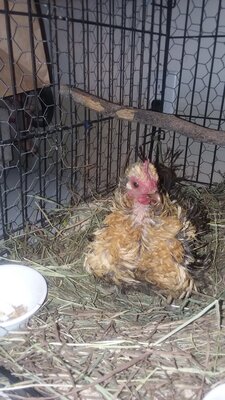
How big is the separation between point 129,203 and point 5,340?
16.9 inches

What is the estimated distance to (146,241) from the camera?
865mm

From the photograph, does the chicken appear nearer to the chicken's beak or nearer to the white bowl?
the chicken's beak

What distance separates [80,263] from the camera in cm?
A: 108

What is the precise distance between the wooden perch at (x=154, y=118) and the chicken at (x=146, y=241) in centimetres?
14

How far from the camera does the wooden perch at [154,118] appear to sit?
2.78 ft

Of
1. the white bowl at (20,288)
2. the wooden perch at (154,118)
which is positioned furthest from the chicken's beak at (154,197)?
the white bowl at (20,288)

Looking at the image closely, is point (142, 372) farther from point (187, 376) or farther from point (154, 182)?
point (154, 182)

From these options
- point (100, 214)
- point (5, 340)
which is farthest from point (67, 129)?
point (5, 340)

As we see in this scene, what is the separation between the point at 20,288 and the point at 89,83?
0.88 metres

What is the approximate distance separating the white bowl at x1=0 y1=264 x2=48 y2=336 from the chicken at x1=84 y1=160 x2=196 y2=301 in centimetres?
17

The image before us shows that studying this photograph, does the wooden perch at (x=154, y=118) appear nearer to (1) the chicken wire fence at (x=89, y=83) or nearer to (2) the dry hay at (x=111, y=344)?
(1) the chicken wire fence at (x=89, y=83)

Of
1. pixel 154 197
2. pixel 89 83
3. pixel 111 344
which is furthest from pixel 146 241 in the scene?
pixel 89 83

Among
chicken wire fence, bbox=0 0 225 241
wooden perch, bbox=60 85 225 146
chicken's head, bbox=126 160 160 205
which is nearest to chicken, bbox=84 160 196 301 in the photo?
chicken's head, bbox=126 160 160 205

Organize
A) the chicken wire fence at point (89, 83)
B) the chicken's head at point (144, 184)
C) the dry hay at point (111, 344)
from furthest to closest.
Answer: the chicken wire fence at point (89, 83) < the chicken's head at point (144, 184) < the dry hay at point (111, 344)
